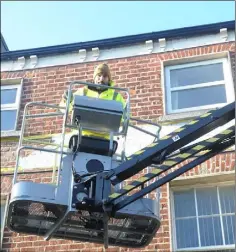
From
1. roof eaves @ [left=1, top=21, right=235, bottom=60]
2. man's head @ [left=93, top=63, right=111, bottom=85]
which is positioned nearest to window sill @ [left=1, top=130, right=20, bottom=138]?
roof eaves @ [left=1, top=21, right=235, bottom=60]

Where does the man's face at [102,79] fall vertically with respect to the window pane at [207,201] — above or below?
above

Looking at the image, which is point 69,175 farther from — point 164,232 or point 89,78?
point 89,78

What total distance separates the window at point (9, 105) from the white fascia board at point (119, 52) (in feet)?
1.51

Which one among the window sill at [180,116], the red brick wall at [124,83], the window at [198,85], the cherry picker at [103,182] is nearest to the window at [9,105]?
the red brick wall at [124,83]

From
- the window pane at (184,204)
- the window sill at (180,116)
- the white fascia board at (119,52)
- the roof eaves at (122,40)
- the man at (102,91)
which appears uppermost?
the roof eaves at (122,40)

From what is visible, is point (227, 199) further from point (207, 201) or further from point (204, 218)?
point (204, 218)

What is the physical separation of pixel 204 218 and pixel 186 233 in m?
0.41

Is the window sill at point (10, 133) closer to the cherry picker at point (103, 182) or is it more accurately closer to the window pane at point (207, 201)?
the window pane at point (207, 201)

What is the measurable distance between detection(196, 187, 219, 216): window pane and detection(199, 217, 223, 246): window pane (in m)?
0.13

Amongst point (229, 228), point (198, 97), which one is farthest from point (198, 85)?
point (229, 228)

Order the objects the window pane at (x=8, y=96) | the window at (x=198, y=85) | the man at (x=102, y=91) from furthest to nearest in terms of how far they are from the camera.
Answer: the window pane at (x=8, y=96) → the window at (x=198, y=85) → the man at (x=102, y=91)

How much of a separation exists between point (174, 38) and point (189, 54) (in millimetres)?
546

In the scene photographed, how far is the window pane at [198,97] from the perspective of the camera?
10266 mm

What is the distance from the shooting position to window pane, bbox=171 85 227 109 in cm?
1027
